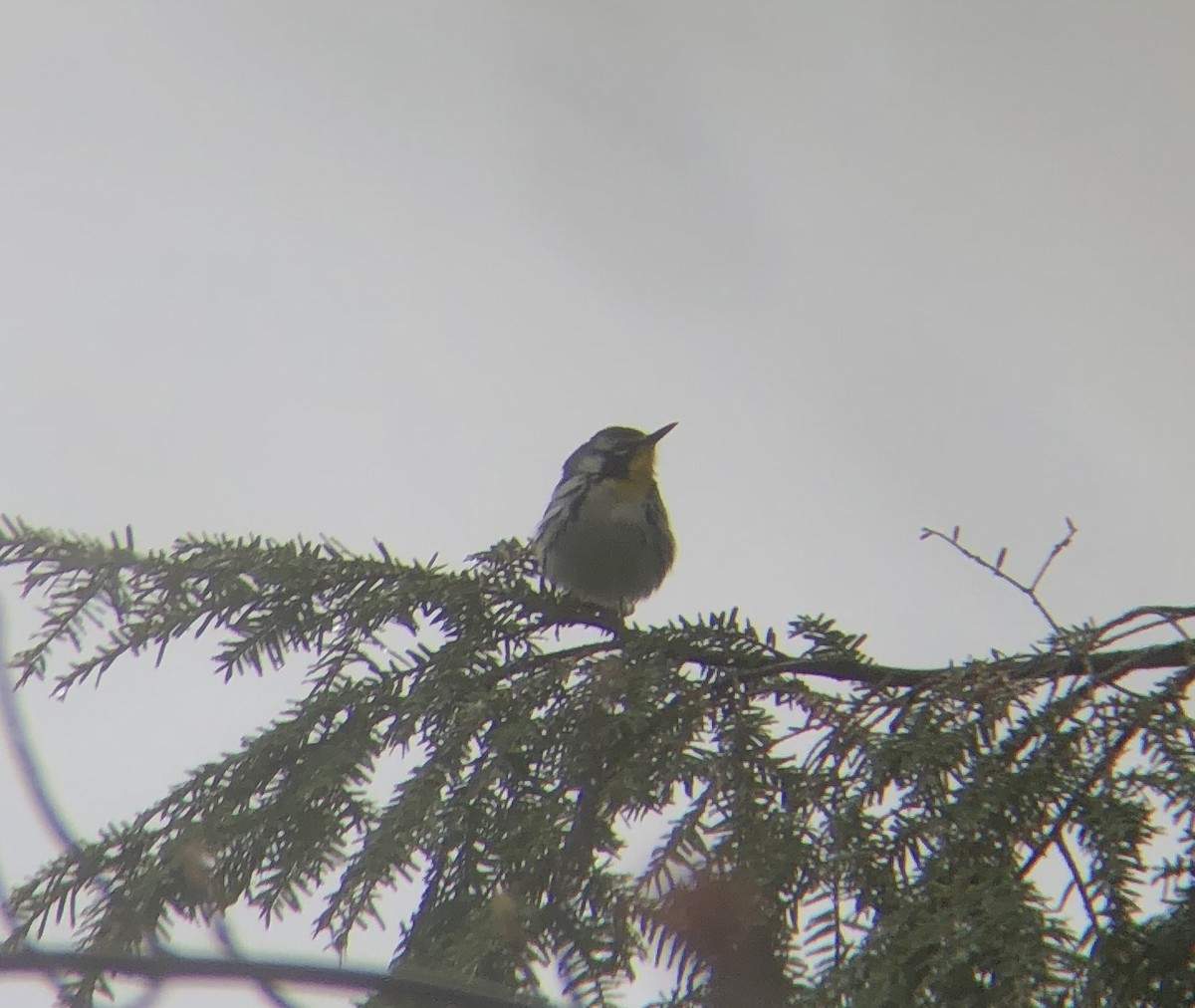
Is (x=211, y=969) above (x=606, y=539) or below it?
below

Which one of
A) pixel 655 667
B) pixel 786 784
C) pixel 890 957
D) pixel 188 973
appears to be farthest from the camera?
pixel 655 667

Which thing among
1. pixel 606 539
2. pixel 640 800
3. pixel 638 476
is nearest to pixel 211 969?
pixel 640 800

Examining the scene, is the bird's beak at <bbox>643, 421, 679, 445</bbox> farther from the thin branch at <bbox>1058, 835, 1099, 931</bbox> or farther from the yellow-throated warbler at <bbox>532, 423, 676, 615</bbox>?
the thin branch at <bbox>1058, 835, 1099, 931</bbox>

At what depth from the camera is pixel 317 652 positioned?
1.65 meters

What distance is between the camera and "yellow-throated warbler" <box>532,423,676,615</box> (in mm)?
2871

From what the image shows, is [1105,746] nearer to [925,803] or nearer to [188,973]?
[925,803]

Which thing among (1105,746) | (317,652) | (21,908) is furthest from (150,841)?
(1105,746)

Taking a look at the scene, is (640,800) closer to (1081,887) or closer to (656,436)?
(1081,887)

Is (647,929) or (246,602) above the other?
(246,602)

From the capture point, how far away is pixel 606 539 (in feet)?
9.43

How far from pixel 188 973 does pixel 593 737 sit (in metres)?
0.86

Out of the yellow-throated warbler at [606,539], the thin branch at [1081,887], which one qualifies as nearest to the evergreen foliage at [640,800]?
the thin branch at [1081,887]

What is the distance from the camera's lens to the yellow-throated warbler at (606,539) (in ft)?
9.42

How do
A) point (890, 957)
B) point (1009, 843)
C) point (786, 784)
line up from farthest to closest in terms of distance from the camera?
point (786, 784) < point (1009, 843) < point (890, 957)
